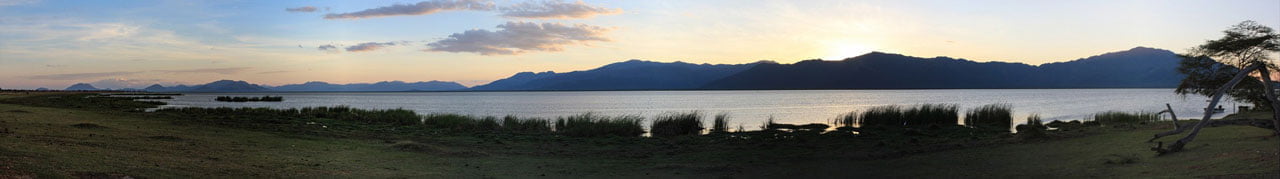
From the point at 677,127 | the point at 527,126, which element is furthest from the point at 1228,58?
the point at 527,126

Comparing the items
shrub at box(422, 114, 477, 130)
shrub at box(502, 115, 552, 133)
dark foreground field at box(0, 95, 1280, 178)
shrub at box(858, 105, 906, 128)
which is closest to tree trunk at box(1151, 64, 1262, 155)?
dark foreground field at box(0, 95, 1280, 178)

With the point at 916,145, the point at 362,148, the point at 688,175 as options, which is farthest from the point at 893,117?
the point at 362,148

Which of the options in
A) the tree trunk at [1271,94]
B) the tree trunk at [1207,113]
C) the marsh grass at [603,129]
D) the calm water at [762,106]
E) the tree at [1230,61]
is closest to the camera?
the tree trunk at [1207,113]

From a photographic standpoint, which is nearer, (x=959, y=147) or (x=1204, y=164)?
(x=1204, y=164)

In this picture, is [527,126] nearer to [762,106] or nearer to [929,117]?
[929,117]

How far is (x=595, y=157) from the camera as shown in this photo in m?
20.6

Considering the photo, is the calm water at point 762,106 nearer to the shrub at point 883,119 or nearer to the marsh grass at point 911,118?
the shrub at point 883,119

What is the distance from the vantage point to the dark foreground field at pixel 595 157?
12.4 m

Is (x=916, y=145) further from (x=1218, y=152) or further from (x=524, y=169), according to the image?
(x=524, y=169)

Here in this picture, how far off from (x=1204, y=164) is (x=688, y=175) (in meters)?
9.34

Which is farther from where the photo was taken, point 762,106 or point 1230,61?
point 762,106

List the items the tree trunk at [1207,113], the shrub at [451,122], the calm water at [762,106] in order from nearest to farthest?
1. the tree trunk at [1207,113]
2. the shrub at [451,122]
3. the calm water at [762,106]

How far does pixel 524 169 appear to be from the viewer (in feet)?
54.6

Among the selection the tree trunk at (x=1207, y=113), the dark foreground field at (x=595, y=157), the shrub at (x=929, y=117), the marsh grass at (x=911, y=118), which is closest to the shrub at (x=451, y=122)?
the dark foreground field at (x=595, y=157)
